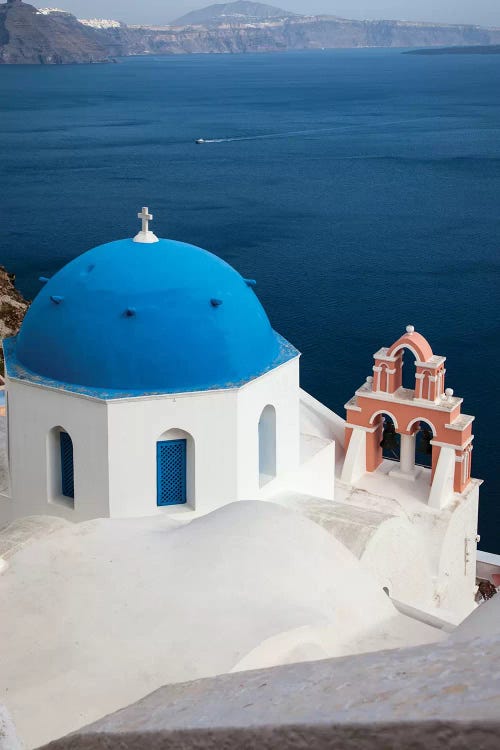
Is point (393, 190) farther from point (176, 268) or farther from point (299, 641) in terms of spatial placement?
point (299, 641)

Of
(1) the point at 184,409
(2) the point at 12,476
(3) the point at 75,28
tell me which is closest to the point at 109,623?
(1) the point at 184,409

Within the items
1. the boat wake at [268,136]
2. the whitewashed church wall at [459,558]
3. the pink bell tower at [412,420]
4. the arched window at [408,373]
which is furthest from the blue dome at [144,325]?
the boat wake at [268,136]

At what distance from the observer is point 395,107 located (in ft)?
298

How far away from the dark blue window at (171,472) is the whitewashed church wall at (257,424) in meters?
0.56

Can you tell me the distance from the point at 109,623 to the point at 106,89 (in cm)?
11882

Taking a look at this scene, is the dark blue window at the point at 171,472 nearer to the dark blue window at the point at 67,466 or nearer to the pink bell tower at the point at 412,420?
the dark blue window at the point at 67,466

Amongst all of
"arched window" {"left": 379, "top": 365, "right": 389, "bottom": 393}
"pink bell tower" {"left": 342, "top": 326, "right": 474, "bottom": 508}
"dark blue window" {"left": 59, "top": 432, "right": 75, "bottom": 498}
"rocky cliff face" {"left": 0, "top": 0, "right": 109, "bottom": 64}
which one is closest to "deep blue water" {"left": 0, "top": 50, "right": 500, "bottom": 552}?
"pink bell tower" {"left": 342, "top": 326, "right": 474, "bottom": 508}

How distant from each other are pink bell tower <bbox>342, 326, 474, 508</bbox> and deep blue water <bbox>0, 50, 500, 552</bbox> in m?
6.60

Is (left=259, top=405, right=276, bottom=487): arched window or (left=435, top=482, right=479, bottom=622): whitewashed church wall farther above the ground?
(left=259, top=405, right=276, bottom=487): arched window

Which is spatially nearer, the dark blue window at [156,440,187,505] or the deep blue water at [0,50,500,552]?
the dark blue window at [156,440,187,505]

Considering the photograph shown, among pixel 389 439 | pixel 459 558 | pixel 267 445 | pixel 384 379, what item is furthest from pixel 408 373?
pixel 267 445

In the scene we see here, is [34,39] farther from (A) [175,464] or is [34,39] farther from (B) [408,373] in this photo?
(A) [175,464]

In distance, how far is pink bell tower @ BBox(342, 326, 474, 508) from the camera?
41.2 feet

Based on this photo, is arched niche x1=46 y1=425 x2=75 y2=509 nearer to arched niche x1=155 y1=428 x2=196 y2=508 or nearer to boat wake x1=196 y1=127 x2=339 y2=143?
arched niche x1=155 y1=428 x2=196 y2=508
